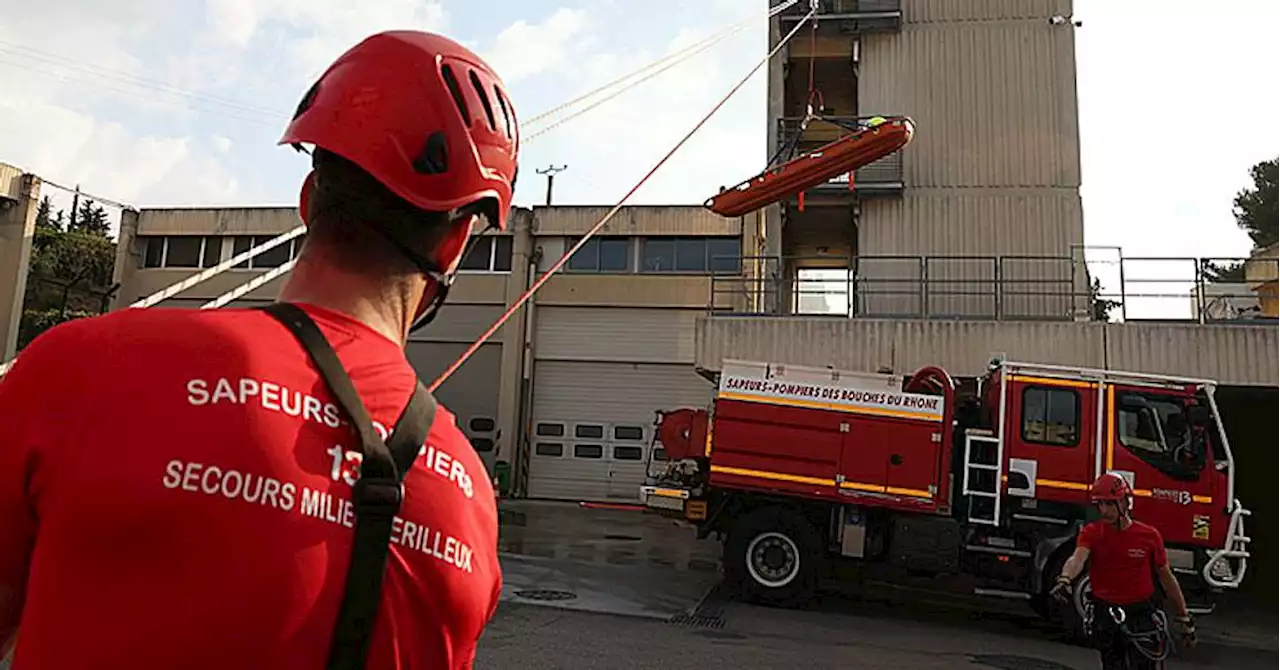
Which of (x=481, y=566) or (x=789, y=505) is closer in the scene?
(x=481, y=566)

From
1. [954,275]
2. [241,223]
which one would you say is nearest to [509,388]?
[241,223]

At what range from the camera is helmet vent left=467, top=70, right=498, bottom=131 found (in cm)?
150

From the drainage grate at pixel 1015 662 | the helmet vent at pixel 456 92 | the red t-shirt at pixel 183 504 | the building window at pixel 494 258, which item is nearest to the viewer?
the red t-shirt at pixel 183 504

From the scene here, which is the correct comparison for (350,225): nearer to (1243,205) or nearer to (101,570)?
(101,570)

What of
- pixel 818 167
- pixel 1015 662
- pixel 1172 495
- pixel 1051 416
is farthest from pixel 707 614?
pixel 818 167

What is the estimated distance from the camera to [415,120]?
1.37m

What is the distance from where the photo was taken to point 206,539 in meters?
1.06

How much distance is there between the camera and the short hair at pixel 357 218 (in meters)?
1.35

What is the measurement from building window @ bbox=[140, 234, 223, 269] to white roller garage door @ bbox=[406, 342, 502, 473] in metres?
8.17

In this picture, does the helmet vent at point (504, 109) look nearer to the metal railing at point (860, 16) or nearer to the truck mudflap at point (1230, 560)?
the truck mudflap at point (1230, 560)

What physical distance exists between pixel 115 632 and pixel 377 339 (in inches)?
20.5

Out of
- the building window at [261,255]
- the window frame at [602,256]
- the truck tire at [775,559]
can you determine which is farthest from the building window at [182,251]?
the truck tire at [775,559]

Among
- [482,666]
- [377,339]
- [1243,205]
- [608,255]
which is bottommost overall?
[482,666]

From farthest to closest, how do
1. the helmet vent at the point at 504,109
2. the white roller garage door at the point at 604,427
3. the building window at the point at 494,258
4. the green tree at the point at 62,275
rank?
the green tree at the point at 62,275 → the building window at the point at 494,258 → the white roller garage door at the point at 604,427 → the helmet vent at the point at 504,109
